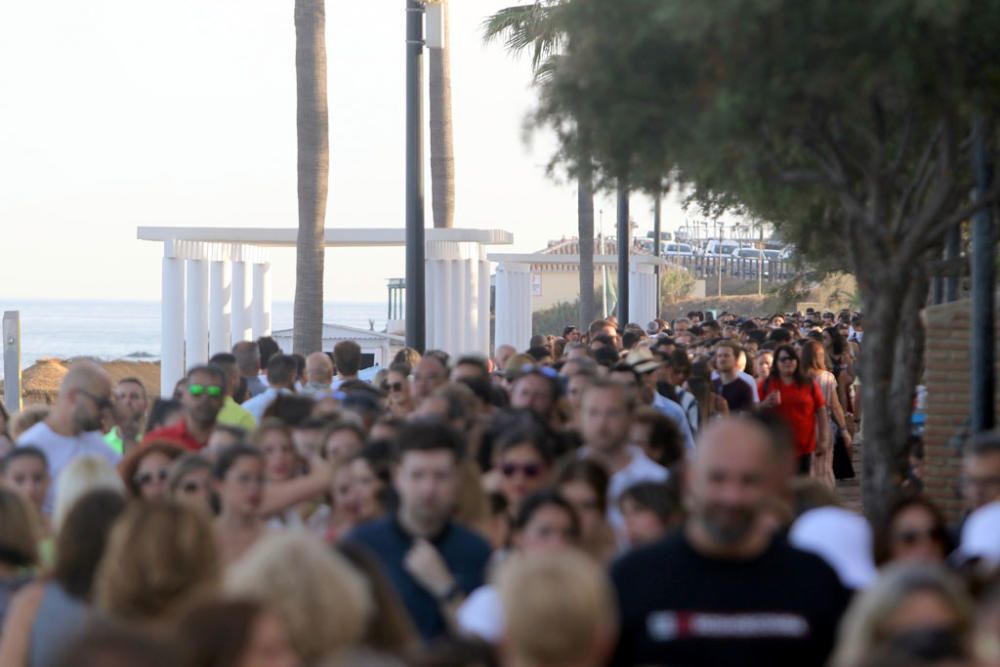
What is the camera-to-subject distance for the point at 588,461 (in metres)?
6.87

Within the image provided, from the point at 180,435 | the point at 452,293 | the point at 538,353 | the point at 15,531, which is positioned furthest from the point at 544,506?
the point at 452,293

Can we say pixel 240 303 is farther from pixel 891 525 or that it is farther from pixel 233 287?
pixel 891 525

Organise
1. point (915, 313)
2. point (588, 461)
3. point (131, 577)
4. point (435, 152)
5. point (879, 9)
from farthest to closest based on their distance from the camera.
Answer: point (435, 152) → point (915, 313) → point (879, 9) → point (588, 461) → point (131, 577)

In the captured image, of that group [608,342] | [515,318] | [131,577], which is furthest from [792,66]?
[515,318]

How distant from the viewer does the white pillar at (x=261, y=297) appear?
2891 centimetres

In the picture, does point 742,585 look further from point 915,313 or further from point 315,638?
point 915,313

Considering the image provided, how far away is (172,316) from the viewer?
24391 mm

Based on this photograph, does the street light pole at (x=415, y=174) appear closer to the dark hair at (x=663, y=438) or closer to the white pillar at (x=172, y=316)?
the white pillar at (x=172, y=316)

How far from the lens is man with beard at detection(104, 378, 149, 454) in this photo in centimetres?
1139

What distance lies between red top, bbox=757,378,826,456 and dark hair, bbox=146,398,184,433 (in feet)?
20.1

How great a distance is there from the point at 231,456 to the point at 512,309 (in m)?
24.4

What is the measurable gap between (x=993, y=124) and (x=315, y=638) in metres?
6.22

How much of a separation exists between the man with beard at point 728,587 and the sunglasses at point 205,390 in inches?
227

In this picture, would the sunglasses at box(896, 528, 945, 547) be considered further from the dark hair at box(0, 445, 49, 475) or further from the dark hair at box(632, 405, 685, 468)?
the dark hair at box(0, 445, 49, 475)
